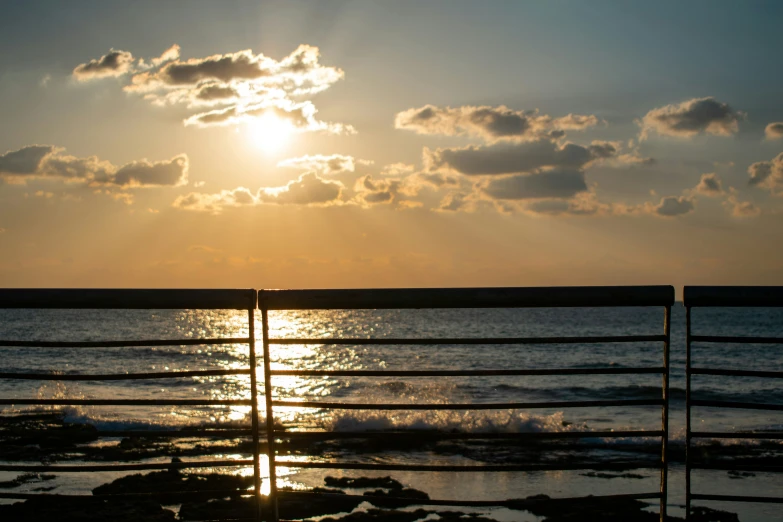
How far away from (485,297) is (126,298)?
1.45 metres

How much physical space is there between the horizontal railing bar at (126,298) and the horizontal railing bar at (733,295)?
5.81 feet

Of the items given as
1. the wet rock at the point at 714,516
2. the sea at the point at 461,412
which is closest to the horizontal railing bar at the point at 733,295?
the sea at the point at 461,412

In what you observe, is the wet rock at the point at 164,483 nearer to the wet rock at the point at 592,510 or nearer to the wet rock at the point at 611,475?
the wet rock at the point at 592,510

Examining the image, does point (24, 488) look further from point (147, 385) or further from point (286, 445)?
point (147, 385)

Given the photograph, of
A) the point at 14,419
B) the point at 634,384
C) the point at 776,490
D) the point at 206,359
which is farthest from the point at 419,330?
the point at 776,490

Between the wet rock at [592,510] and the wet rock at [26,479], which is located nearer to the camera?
the wet rock at [592,510]

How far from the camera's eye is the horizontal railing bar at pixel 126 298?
2857 mm

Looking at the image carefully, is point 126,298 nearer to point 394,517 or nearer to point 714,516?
point 394,517

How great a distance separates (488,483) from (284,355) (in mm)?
35677

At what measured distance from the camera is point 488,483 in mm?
10000

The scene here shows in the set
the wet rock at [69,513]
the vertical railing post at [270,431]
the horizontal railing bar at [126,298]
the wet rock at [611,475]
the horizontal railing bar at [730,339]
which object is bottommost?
the wet rock at [611,475]

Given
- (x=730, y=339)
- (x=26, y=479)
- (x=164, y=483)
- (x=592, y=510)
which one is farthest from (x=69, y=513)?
(x=26, y=479)

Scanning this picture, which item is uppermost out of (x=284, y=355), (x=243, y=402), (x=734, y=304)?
(x=734, y=304)

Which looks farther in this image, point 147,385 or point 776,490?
point 147,385
